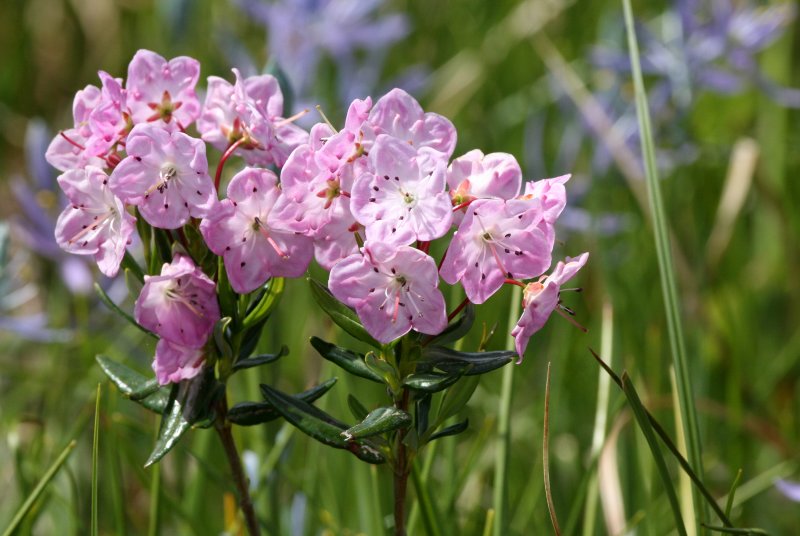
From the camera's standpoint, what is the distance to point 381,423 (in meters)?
0.58

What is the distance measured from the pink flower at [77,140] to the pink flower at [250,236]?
0.10 metres

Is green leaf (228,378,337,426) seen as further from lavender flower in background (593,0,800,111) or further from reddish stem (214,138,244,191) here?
lavender flower in background (593,0,800,111)

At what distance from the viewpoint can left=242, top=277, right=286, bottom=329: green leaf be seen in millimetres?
651

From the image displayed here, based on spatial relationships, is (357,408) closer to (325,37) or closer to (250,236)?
(250,236)

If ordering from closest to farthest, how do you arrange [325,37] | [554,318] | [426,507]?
[426,507], [554,318], [325,37]

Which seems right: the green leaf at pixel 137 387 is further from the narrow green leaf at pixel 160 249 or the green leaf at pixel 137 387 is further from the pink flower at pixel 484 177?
the pink flower at pixel 484 177

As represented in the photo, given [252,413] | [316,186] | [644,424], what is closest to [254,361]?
[252,413]

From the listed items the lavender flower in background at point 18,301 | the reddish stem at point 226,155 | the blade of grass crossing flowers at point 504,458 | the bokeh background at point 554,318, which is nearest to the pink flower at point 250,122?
the reddish stem at point 226,155

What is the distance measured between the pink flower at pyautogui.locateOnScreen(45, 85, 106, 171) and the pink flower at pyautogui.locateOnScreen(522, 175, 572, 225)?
263 millimetres

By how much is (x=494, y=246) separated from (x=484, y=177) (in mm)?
45

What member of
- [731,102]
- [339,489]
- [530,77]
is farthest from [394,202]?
[530,77]

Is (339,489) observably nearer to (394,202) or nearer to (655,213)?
(655,213)

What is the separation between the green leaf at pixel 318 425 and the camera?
63 centimetres

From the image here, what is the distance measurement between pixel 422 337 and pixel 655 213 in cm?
24
